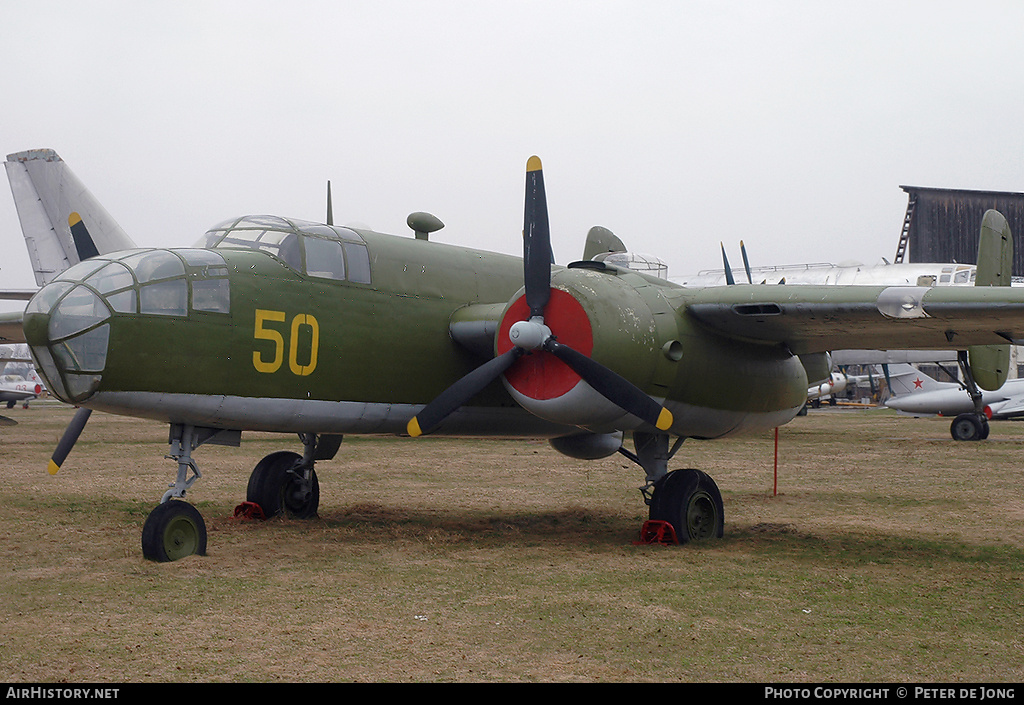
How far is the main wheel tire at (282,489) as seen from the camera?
11625mm

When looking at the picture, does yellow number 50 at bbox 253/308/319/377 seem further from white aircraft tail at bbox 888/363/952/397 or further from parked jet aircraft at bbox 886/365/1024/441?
white aircraft tail at bbox 888/363/952/397

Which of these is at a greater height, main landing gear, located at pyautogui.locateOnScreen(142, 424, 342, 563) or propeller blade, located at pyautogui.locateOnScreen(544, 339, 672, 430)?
propeller blade, located at pyautogui.locateOnScreen(544, 339, 672, 430)

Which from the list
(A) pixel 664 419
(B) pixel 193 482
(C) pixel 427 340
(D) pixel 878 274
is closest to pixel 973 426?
(D) pixel 878 274

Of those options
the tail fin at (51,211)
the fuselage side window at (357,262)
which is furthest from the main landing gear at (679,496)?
the tail fin at (51,211)

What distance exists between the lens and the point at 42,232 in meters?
23.5

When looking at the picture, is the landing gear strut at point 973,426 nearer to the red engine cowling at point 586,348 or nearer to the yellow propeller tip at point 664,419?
the red engine cowling at point 586,348

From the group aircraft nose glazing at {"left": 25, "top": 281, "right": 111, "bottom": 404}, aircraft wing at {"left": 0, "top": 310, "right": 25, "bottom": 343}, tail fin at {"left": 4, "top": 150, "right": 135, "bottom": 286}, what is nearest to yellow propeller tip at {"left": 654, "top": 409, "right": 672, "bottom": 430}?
aircraft nose glazing at {"left": 25, "top": 281, "right": 111, "bottom": 404}

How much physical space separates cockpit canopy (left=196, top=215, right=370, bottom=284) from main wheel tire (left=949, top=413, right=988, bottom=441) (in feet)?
74.4

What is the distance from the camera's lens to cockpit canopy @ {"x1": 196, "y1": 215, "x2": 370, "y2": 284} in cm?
952

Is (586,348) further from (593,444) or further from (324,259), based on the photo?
(593,444)

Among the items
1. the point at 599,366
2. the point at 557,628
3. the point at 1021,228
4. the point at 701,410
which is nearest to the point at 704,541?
the point at 701,410

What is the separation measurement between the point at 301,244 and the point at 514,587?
435cm

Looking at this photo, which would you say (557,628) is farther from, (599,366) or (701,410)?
(701,410)

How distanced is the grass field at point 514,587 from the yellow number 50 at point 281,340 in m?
1.90
